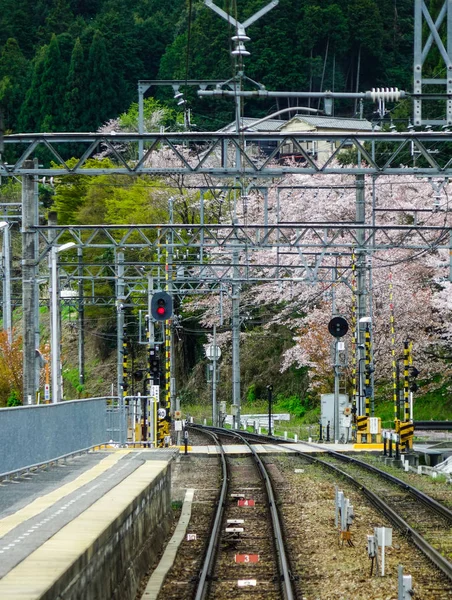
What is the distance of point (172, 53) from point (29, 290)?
191 feet

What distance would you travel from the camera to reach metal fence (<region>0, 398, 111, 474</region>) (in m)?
11.5

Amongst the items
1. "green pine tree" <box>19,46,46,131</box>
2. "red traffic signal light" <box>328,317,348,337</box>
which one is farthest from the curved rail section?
"green pine tree" <box>19,46,46,131</box>

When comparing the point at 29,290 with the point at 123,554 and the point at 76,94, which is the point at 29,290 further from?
the point at 76,94

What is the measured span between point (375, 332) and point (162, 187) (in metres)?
15.7

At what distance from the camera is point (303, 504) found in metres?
19.4

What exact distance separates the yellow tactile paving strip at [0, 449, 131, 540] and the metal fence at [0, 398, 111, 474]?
46cm

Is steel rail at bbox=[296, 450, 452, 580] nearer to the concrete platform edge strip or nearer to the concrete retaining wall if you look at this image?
the concrete platform edge strip

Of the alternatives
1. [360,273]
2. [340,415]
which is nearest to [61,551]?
[360,273]

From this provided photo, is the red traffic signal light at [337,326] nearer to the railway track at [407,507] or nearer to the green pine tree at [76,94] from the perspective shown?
the railway track at [407,507]

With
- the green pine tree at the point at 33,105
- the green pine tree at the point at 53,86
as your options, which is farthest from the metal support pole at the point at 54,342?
the green pine tree at the point at 33,105

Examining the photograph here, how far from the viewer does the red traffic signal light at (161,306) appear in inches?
920

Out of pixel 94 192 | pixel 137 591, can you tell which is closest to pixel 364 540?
pixel 137 591

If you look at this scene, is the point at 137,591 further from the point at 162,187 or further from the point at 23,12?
the point at 23,12

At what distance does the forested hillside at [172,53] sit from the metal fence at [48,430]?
43559 millimetres
